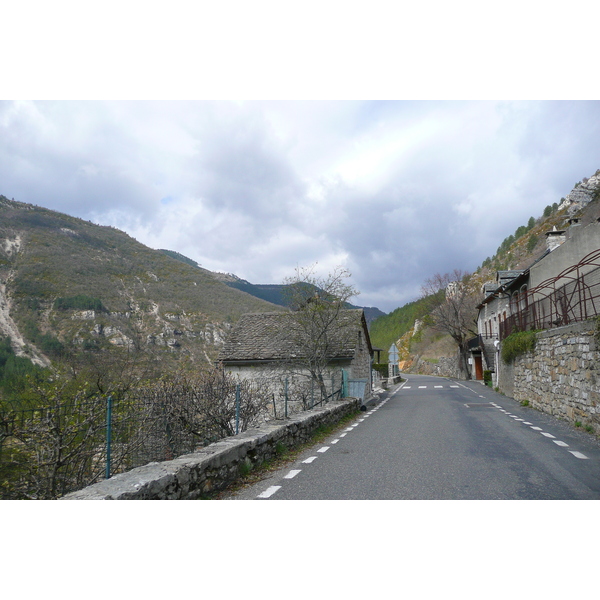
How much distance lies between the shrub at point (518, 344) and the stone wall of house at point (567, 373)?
1.10 ft

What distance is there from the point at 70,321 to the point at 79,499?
3702 cm

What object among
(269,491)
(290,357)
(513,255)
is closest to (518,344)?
(290,357)

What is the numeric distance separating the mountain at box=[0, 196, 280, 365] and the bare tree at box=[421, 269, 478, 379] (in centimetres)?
1899

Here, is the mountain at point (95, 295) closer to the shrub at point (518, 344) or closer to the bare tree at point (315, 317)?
A: the bare tree at point (315, 317)

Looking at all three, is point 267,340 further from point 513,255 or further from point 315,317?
point 513,255

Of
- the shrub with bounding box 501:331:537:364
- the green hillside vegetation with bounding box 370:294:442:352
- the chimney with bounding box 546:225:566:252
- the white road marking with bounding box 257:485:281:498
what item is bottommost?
the white road marking with bounding box 257:485:281:498

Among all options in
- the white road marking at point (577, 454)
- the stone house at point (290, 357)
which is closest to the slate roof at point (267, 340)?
the stone house at point (290, 357)

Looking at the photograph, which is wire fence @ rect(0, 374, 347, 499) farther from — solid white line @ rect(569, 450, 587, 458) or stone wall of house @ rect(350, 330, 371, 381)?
stone wall of house @ rect(350, 330, 371, 381)

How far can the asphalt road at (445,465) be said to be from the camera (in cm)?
558

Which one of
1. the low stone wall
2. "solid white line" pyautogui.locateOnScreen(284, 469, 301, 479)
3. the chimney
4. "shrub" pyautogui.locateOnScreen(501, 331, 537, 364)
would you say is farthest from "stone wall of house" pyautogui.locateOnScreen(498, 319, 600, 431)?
the chimney

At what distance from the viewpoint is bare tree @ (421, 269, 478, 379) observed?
167 ft

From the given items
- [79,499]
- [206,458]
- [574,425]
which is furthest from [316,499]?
[574,425]

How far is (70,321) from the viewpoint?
37375 millimetres

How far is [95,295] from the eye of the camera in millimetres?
45000
